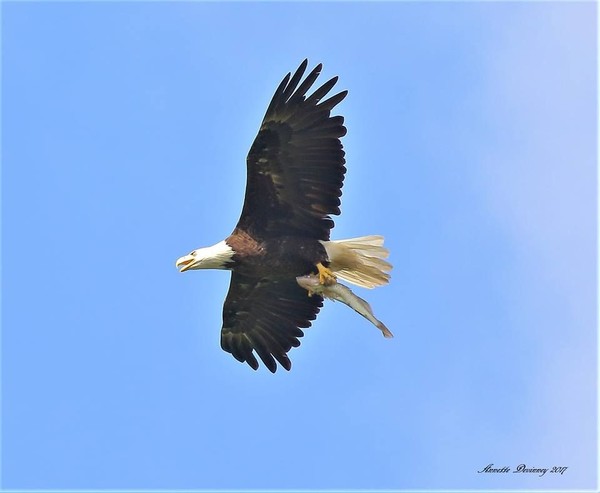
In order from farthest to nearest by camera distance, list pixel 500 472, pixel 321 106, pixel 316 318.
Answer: pixel 316 318, pixel 321 106, pixel 500 472

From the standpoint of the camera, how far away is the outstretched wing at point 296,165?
12.2 metres

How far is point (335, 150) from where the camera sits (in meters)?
12.3

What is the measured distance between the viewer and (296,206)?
12633 mm

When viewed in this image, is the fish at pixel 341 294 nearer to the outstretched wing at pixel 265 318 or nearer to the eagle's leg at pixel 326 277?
the eagle's leg at pixel 326 277

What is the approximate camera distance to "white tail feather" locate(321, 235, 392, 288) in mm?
12695

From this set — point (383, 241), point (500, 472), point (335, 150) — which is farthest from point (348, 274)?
point (500, 472)

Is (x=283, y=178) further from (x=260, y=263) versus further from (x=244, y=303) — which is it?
(x=244, y=303)

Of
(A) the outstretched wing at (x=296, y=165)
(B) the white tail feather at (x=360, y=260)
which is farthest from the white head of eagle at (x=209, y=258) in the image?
(B) the white tail feather at (x=360, y=260)

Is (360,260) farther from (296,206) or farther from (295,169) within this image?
(295,169)

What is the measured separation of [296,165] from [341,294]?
1.41 m

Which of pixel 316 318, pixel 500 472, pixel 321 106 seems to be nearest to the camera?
pixel 500 472

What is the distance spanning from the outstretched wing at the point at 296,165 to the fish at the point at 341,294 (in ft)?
1.58

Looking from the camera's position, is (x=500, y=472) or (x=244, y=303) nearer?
(x=500, y=472)

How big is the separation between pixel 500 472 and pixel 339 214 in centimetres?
310
